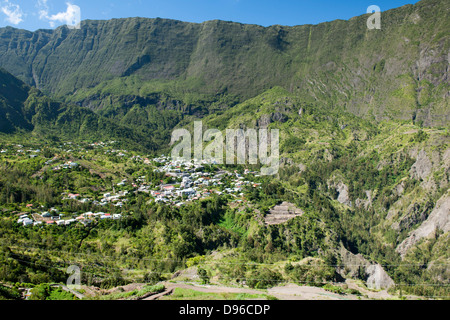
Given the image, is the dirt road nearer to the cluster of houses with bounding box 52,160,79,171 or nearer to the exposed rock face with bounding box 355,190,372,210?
the cluster of houses with bounding box 52,160,79,171

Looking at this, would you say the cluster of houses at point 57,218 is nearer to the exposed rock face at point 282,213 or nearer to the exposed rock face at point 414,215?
the exposed rock face at point 282,213

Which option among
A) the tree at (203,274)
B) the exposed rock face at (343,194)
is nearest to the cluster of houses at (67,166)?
the tree at (203,274)

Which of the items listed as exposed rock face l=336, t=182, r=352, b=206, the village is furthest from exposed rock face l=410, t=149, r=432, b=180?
the village

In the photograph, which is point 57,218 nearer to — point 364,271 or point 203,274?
→ point 203,274

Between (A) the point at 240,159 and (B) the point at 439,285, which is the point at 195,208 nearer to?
(B) the point at 439,285

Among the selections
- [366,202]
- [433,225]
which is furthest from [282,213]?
[366,202]

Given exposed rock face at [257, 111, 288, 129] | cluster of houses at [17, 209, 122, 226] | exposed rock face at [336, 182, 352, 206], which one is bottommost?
cluster of houses at [17, 209, 122, 226]

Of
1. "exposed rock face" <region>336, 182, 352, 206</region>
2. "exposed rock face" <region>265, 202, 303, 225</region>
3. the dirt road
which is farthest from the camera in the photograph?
"exposed rock face" <region>336, 182, 352, 206</region>
